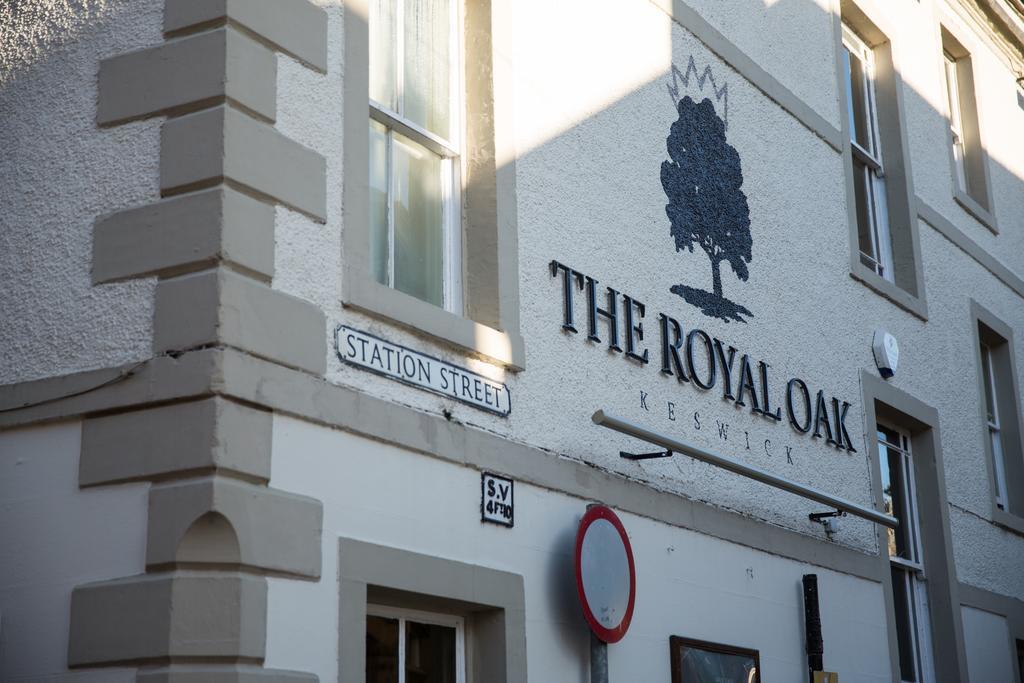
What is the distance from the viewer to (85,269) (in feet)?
19.9

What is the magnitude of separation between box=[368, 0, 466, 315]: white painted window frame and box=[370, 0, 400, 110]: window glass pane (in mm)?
32

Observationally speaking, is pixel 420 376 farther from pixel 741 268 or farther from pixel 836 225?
pixel 836 225

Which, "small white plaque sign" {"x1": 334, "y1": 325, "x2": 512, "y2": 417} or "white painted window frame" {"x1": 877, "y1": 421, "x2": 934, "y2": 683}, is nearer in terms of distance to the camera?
"small white plaque sign" {"x1": 334, "y1": 325, "x2": 512, "y2": 417}

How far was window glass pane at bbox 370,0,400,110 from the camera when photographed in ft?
23.5

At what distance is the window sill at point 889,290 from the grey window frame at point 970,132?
7.70 feet

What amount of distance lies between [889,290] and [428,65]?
18.7 ft

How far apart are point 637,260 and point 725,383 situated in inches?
43.8

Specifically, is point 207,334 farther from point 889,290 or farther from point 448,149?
point 889,290

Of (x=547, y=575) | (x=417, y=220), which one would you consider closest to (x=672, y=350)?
(x=547, y=575)

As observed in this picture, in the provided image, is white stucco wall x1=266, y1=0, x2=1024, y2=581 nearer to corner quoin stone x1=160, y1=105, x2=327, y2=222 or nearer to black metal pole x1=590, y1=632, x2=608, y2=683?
corner quoin stone x1=160, y1=105, x2=327, y2=222

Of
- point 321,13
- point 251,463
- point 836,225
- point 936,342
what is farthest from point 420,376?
point 936,342

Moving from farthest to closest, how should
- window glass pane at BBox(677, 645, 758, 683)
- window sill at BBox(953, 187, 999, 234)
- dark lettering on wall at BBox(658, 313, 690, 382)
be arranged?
window sill at BBox(953, 187, 999, 234), dark lettering on wall at BBox(658, 313, 690, 382), window glass pane at BBox(677, 645, 758, 683)

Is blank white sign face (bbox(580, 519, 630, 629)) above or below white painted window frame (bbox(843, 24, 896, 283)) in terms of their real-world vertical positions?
below

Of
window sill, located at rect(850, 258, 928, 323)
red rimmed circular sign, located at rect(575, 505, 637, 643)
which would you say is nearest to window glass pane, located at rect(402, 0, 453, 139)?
red rimmed circular sign, located at rect(575, 505, 637, 643)
